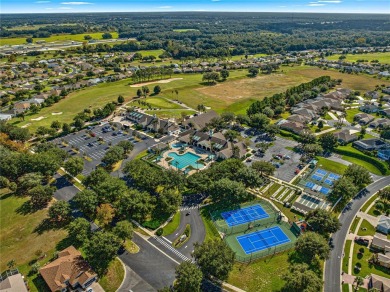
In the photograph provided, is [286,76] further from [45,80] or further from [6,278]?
[6,278]

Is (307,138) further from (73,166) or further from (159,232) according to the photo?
(73,166)

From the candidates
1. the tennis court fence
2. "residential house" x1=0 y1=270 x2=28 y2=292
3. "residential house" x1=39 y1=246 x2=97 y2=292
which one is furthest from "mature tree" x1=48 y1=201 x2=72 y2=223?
the tennis court fence

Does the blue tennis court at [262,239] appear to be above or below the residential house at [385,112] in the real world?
below

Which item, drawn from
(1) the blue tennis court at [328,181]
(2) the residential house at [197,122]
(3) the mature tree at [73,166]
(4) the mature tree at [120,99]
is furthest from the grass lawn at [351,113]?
(3) the mature tree at [73,166]

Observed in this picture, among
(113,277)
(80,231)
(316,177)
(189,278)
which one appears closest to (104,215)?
(80,231)

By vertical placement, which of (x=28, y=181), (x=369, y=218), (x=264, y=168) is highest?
(x=264, y=168)

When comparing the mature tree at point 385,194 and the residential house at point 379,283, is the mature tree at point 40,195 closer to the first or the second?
the residential house at point 379,283
